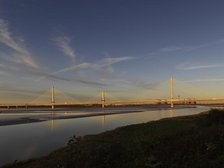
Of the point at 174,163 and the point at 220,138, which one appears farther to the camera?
the point at 220,138

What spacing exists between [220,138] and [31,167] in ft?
26.6

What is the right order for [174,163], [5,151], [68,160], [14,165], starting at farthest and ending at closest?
[5,151]
[14,165]
[68,160]
[174,163]

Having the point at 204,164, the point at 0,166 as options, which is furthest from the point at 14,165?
the point at 204,164

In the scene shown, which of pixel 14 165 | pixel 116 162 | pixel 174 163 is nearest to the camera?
pixel 174 163

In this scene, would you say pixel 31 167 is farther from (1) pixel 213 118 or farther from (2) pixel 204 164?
(1) pixel 213 118

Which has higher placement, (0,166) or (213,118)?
(213,118)

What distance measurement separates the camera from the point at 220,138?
39.7 ft

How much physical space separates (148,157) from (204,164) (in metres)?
2.18

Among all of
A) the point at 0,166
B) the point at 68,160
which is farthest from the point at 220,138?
the point at 0,166

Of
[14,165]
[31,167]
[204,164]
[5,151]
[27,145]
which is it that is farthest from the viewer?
[27,145]

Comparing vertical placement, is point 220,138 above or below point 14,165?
above

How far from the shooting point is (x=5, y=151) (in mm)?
19234

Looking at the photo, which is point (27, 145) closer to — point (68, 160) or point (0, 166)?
point (0, 166)

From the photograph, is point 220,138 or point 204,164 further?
point 220,138
